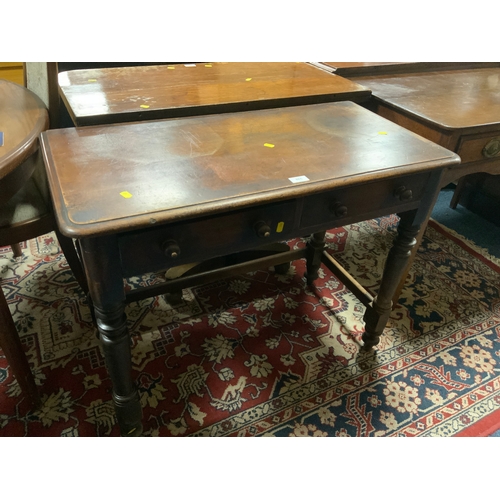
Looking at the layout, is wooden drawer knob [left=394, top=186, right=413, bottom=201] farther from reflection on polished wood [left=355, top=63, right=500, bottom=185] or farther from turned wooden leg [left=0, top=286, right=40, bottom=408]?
turned wooden leg [left=0, top=286, right=40, bottom=408]

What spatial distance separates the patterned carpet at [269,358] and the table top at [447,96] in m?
0.84

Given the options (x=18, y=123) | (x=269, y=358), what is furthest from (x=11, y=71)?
(x=269, y=358)

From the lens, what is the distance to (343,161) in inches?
40.6

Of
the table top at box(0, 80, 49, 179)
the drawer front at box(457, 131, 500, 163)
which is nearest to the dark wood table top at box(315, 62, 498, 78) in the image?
the drawer front at box(457, 131, 500, 163)

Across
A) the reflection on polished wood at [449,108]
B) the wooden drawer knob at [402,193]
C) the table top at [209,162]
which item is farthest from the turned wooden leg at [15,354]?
the reflection on polished wood at [449,108]

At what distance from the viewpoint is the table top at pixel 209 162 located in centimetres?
82

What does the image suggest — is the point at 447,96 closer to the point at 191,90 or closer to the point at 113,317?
the point at 191,90

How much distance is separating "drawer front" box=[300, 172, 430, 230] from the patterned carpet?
2.27 feet

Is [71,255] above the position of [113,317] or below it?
below

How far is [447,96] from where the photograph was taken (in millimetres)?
1584

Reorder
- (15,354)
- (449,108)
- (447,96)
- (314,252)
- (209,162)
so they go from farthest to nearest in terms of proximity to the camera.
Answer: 1. (314,252)
2. (447,96)
3. (449,108)
4. (15,354)
5. (209,162)

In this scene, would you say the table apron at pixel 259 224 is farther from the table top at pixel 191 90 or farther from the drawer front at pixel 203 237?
the table top at pixel 191 90

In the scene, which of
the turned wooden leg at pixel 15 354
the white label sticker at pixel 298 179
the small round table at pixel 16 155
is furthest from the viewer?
the turned wooden leg at pixel 15 354

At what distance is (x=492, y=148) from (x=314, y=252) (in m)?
0.78
